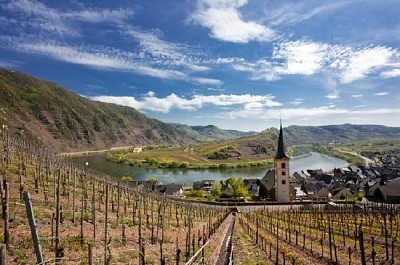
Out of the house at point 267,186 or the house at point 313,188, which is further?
the house at point 313,188

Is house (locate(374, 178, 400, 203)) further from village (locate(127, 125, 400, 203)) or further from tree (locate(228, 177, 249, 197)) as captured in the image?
tree (locate(228, 177, 249, 197))

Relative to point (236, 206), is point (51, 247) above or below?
above

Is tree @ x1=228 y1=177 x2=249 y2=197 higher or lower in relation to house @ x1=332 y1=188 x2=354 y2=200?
higher

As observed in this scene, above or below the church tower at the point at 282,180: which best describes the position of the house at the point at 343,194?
below

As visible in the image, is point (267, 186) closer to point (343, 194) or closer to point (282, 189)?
point (282, 189)

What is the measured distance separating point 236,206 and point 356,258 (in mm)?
47983

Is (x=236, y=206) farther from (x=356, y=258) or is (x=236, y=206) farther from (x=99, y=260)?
(x=99, y=260)

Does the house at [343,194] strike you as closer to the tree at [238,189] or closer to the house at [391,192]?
the house at [391,192]

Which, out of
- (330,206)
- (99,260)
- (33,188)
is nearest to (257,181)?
(330,206)

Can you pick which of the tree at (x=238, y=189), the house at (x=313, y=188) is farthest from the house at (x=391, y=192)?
the tree at (x=238, y=189)

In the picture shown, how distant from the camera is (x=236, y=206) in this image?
227 feet

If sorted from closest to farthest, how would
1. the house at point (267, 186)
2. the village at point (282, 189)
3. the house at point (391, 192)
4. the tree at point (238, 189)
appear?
the house at point (391, 192) < the village at point (282, 189) < the tree at point (238, 189) < the house at point (267, 186)

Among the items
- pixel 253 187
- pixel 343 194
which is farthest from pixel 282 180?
pixel 343 194

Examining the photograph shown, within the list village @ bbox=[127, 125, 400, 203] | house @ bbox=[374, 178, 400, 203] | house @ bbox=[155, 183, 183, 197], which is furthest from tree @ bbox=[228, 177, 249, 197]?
house @ bbox=[374, 178, 400, 203]
